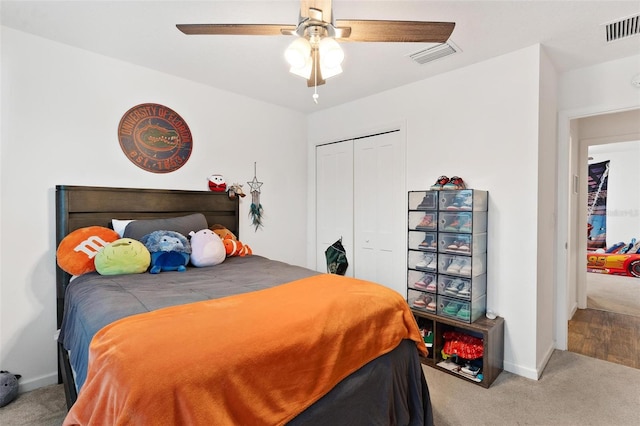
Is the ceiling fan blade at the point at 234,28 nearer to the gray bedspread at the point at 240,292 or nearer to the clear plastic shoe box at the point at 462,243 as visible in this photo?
the gray bedspread at the point at 240,292

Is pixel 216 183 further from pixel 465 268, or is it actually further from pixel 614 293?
pixel 614 293

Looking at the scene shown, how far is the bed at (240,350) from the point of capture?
96cm

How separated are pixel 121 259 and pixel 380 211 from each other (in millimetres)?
2423

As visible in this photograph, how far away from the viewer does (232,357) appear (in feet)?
3.50

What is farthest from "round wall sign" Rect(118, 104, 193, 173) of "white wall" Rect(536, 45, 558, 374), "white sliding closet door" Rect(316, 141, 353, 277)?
"white wall" Rect(536, 45, 558, 374)

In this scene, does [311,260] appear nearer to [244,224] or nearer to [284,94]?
[244,224]

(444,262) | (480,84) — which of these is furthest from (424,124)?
(444,262)

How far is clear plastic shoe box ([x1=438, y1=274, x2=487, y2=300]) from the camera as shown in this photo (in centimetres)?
253

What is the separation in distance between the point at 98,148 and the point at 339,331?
2.49 meters

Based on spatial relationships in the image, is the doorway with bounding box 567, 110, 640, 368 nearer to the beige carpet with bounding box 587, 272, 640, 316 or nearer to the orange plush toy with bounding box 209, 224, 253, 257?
the beige carpet with bounding box 587, 272, 640, 316

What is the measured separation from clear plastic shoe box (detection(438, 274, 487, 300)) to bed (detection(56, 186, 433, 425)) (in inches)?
37.1

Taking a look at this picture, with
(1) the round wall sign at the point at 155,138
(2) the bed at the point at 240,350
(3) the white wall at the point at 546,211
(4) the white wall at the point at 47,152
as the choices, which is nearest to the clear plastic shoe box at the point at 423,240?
(3) the white wall at the point at 546,211

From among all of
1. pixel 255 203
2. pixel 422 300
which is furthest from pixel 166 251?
pixel 422 300

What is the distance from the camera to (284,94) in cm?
351
